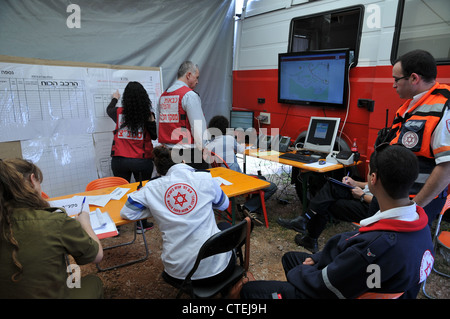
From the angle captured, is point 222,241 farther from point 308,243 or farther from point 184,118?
point 184,118

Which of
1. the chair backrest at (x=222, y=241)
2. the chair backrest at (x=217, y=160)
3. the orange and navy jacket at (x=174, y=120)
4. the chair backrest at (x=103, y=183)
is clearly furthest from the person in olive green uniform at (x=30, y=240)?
the chair backrest at (x=217, y=160)

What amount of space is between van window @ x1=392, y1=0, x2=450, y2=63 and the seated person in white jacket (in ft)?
8.15

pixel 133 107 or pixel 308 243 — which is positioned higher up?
pixel 133 107

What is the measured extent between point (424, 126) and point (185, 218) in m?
1.58

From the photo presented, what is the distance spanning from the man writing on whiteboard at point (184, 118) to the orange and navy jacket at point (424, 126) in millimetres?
1886

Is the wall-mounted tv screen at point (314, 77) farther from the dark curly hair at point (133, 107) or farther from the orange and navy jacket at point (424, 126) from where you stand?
the dark curly hair at point (133, 107)

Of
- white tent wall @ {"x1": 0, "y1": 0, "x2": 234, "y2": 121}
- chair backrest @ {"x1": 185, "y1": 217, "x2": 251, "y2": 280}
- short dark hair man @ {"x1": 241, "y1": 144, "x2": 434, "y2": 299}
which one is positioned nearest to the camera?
short dark hair man @ {"x1": 241, "y1": 144, "x2": 434, "y2": 299}

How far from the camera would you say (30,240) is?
4.06ft

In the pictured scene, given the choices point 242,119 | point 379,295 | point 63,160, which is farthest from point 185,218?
point 242,119

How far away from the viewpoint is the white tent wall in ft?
10.8

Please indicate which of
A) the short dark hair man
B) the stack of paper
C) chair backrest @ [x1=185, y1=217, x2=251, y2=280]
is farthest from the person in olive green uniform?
the short dark hair man

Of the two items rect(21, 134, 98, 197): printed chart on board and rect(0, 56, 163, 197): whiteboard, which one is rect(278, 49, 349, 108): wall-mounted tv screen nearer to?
rect(0, 56, 163, 197): whiteboard

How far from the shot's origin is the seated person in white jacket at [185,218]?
1.68 meters
